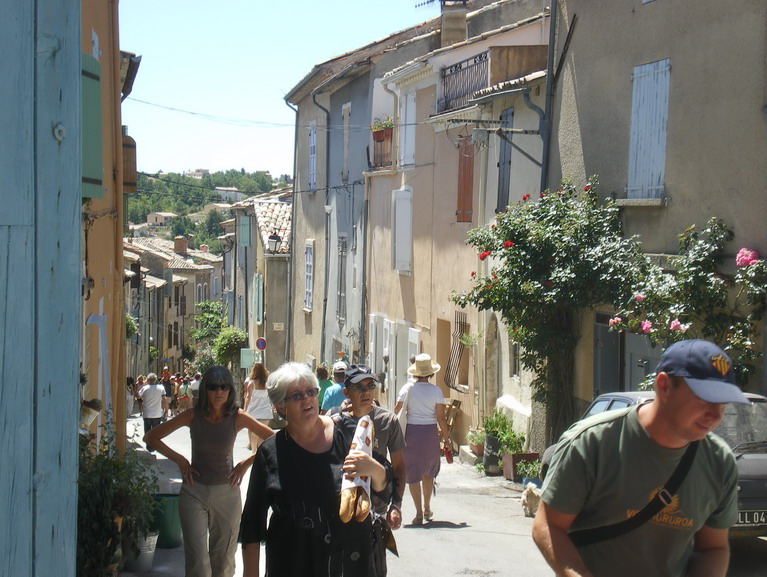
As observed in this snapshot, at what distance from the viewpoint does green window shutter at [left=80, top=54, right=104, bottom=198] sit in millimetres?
8148

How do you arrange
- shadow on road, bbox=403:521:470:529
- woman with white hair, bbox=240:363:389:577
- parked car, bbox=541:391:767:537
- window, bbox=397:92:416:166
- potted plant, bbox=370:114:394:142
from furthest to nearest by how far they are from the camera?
1. potted plant, bbox=370:114:394:142
2. window, bbox=397:92:416:166
3. shadow on road, bbox=403:521:470:529
4. parked car, bbox=541:391:767:537
5. woman with white hair, bbox=240:363:389:577

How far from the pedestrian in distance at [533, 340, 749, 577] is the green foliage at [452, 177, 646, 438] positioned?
8907 mm

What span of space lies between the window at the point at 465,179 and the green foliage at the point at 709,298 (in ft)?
23.9

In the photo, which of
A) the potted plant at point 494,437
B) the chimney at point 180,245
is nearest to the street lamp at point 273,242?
the potted plant at point 494,437

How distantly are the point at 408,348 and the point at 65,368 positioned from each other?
1942 centimetres

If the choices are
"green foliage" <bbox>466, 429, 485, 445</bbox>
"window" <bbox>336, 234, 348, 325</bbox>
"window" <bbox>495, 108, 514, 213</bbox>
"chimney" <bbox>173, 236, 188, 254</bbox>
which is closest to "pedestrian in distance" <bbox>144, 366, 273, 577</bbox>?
"green foliage" <bbox>466, 429, 485, 445</bbox>

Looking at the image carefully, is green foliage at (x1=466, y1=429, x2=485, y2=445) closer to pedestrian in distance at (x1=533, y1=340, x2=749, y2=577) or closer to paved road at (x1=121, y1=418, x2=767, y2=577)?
paved road at (x1=121, y1=418, x2=767, y2=577)

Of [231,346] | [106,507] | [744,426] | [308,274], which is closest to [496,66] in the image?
[744,426]

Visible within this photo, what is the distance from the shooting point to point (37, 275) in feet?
11.6

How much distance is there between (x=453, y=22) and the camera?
23.8m

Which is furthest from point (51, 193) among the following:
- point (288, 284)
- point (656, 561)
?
point (288, 284)

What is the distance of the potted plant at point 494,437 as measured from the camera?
15695 mm

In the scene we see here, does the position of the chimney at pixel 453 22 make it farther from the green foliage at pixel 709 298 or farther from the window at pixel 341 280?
the green foliage at pixel 709 298

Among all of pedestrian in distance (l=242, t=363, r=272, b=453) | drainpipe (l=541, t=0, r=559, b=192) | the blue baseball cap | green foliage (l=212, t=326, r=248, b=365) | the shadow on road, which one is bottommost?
green foliage (l=212, t=326, r=248, b=365)
